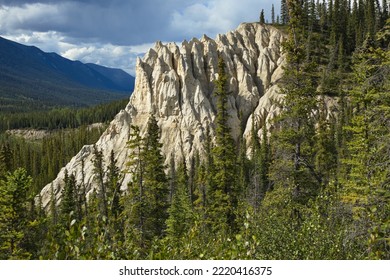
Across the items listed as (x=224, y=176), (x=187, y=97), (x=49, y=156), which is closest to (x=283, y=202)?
(x=224, y=176)

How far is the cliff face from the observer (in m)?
89.1

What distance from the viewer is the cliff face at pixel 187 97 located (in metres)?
89.1

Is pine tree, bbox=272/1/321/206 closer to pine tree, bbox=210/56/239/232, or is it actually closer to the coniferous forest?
the coniferous forest

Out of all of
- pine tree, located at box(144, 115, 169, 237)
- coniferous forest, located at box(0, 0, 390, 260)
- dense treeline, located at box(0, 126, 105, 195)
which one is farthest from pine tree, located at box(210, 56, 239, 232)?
dense treeline, located at box(0, 126, 105, 195)

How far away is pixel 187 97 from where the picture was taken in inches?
3617

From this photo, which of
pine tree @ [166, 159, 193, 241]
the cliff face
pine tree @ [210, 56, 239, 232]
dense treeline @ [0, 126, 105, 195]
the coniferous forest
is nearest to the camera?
the coniferous forest

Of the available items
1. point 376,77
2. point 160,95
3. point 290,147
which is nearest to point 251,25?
point 160,95

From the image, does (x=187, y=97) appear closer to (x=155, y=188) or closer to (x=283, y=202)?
(x=155, y=188)

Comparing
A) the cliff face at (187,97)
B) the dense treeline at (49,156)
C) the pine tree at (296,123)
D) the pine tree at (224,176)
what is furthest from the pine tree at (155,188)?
the dense treeline at (49,156)

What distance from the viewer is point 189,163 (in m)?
85.9

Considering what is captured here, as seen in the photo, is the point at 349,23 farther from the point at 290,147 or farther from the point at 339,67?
the point at 290,147

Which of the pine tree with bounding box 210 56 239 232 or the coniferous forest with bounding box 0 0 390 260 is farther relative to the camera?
the pine tree with bounding box 210 56 239 232

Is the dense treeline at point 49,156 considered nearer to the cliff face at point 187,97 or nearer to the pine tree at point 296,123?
the cliff face at point 187,97
